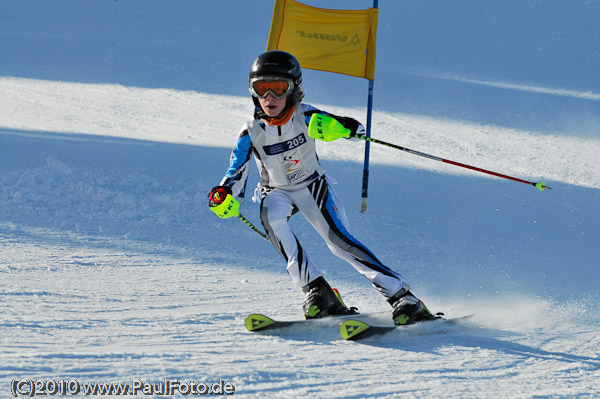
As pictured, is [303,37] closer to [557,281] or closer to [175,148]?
[175,148]

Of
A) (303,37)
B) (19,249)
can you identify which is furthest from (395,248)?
(19,249)

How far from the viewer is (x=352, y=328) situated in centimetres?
411

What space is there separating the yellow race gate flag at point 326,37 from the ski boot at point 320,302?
3745 mm

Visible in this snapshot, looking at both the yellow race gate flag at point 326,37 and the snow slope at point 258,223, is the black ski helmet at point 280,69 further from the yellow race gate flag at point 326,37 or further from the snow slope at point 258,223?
the yellow race gate flag at point 326,37

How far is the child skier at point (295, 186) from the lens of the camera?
14.3ft

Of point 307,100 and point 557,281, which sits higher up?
point 307,100

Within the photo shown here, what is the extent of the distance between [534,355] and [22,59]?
13.0 m

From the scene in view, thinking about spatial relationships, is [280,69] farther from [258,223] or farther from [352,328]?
[258,223]

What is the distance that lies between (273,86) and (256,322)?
5.08 ft

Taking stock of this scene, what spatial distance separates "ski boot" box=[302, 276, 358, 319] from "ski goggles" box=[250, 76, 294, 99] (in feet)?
4.17

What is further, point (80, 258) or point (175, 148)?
point (175, 148)

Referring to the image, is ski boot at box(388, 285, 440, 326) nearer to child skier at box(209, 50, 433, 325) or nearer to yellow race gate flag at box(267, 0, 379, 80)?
child skier at box(209, 50, 433, 325)

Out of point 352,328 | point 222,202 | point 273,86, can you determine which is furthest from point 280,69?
point 352,328

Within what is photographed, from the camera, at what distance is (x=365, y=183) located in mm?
7191
